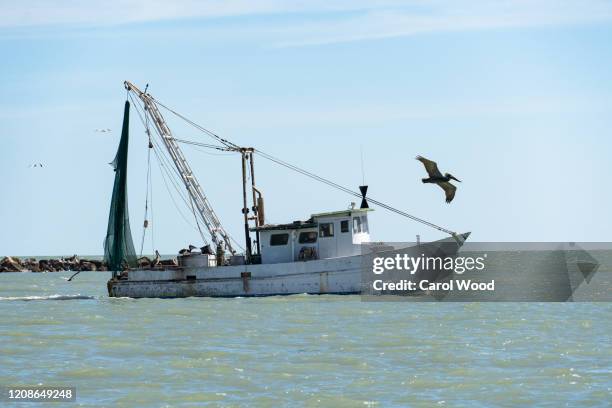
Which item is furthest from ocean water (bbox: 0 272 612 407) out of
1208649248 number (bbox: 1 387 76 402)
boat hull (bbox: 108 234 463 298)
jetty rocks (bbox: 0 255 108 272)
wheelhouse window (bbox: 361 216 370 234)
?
jetty rocks (bbox: 0 255 108 272)

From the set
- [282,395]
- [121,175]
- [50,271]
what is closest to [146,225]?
[121,175]

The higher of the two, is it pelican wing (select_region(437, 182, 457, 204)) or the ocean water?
pelican wing (select_region(437, 182, 457, 204))

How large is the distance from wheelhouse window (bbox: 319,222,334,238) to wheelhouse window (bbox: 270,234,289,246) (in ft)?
4.99

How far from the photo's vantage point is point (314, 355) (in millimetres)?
28062

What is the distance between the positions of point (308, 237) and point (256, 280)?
9.18ft

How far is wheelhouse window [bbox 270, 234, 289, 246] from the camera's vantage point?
4703 centimetres

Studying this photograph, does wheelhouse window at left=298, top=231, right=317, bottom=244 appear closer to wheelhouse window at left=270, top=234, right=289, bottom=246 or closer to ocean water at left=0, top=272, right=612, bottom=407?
wheelhouse window at left=270, top=234, right=289, bottom=246

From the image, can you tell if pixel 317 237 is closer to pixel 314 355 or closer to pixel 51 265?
pixel 314 355

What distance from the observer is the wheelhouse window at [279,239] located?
47031 mm

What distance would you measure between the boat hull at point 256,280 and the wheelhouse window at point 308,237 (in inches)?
47.4

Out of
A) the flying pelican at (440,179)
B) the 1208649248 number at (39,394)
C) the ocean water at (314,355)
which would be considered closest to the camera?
the 1208649248 number at (39,394)

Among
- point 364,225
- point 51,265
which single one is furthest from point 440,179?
point 51,265

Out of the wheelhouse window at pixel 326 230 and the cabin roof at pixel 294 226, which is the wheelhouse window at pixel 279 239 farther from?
the wheelhouse window at pixel 326 230

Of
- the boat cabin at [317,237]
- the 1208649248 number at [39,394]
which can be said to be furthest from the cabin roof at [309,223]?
the 1208649248 number at [39,394]
